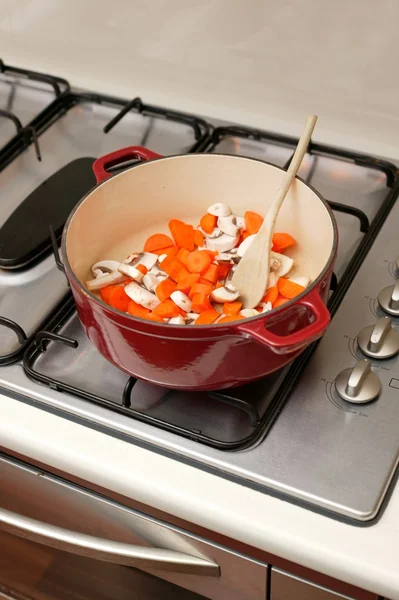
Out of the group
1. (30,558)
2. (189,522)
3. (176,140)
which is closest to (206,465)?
(189,522)

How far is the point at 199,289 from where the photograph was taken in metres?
0.67

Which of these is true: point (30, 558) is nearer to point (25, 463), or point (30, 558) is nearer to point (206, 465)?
point (25, 463)

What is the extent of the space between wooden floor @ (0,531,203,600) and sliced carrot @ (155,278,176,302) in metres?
0.33

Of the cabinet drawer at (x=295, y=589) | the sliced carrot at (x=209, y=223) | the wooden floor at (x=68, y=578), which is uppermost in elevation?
the sliced carrot at (x=209, y=223)

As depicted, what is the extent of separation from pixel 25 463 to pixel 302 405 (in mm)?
275

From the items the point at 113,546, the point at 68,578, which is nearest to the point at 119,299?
the point at 113,546

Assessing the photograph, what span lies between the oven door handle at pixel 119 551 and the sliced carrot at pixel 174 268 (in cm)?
25

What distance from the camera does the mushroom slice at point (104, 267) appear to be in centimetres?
72

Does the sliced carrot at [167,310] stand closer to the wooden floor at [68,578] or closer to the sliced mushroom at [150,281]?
the sliced mushroom at [150,281]

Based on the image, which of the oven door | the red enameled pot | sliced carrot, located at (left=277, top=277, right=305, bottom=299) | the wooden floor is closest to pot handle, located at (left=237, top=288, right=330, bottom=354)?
the red enameled pot

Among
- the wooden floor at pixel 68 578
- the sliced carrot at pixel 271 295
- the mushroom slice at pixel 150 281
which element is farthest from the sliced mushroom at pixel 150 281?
the wooden floor at pixel 68 578

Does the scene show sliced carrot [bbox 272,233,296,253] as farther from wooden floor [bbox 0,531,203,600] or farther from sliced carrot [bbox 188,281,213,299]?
wooden floor [bbox 0,531,203,600]

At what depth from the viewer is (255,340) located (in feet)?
1.81

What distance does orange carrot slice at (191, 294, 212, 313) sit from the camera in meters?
0.66
